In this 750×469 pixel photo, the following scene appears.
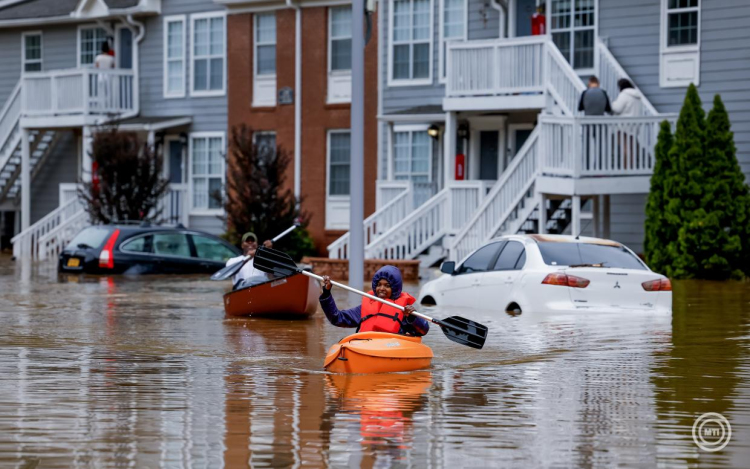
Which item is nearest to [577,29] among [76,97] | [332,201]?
[332,201]

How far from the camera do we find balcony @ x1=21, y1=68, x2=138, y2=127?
39438 mm

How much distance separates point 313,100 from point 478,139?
17.8 feet

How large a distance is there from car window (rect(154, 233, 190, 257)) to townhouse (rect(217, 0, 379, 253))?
A: 21.0ft

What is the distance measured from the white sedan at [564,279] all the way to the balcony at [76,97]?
21676mm

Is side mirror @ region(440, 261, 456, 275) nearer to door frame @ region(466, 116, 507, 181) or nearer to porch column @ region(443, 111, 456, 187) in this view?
porch column @ region(443, 111, 456, 187)

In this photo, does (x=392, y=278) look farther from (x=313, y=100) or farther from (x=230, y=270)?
(x=313, y=100)

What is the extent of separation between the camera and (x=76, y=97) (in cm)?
3959

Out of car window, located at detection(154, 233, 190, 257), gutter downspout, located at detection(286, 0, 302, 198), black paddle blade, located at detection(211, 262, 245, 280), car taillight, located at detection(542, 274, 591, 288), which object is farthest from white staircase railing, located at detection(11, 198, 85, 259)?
car taillight, located at detection(542, 274, 591, 288)

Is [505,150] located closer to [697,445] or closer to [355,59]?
[355,59]

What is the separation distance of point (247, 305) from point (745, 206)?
37.9ft

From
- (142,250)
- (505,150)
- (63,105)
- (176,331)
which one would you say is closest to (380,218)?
(505,150)

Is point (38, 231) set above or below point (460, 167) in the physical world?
below

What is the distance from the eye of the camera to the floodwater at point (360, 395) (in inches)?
351

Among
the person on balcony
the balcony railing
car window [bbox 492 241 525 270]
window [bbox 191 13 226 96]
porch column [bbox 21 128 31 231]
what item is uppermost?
window [bbox 191 13 226 96]
